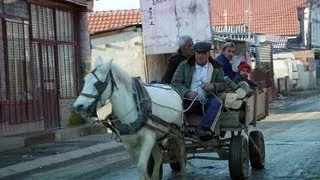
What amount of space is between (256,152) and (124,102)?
11.8 feet

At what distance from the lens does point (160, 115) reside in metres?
7.39

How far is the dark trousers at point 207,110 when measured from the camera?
8.17 metres

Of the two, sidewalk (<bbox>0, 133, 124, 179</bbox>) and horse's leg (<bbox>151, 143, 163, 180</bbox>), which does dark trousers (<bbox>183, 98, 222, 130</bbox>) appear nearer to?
horse's leg (<bbox>151, 143, 163, 180</bbox>)

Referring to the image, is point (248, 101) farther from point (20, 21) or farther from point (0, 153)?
point (20, 21)

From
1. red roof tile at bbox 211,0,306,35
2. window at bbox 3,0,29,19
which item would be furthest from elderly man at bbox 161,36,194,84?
red roof tile at bbox 211,0,306,35

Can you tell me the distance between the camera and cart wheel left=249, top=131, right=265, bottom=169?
9.79 metres

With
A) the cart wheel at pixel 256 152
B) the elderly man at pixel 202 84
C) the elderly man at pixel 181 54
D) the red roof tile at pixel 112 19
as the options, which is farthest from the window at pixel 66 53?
the elderly man at pixel 202 84

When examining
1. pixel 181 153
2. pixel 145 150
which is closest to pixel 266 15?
pixel 181 153

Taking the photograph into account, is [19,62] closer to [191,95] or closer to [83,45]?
[83,45]

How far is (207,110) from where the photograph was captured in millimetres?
8289

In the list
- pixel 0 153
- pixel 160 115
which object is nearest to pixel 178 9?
pixel 0 153

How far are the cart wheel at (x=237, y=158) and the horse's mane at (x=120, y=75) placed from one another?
2.31 metres

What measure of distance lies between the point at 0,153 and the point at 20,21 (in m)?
4.50

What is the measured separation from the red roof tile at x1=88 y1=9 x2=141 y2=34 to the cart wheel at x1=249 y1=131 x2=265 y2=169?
19.2 metres
